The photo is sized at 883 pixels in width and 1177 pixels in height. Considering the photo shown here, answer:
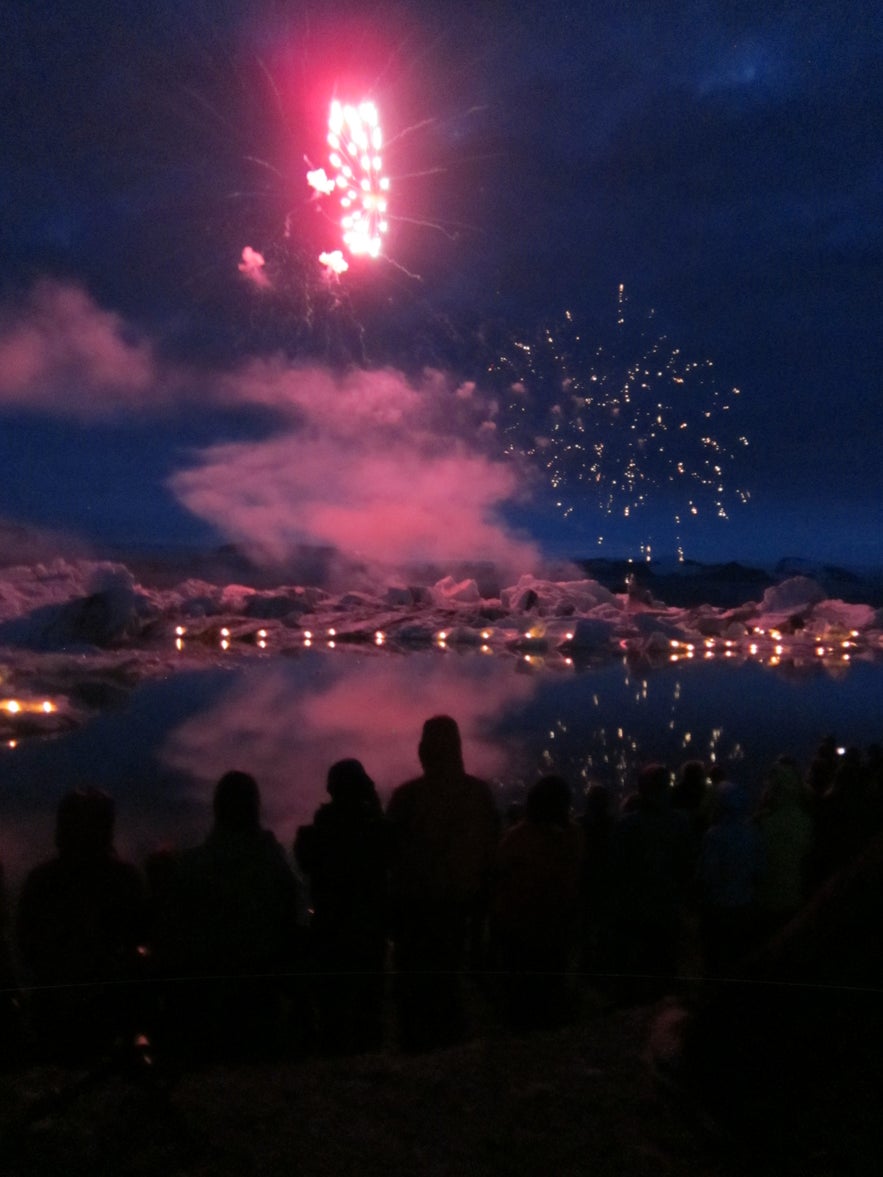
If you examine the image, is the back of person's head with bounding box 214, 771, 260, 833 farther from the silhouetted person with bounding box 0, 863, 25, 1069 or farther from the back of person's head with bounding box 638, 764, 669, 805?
the back of person's head with bounding box 638, 764, 669, 805

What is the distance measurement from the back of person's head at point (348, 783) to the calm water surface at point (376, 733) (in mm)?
434

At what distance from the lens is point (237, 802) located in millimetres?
3422

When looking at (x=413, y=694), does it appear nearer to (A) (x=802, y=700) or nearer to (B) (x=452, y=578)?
(A) (x=802, y=700)

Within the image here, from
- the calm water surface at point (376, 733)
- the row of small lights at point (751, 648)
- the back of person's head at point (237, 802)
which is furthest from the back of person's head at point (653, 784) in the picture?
the row of small lights at point (751, 648)

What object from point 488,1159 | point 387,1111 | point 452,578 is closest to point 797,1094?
point 488,1159

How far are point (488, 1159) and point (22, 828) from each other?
321 cm

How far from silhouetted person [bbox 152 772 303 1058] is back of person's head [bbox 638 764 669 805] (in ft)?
5.17

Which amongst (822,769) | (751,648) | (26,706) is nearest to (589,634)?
(751,648)

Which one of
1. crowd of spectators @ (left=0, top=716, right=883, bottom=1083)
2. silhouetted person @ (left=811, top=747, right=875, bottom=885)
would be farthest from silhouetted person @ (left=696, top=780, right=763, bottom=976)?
silhouetted person @ (left=811, top=747, right=875, bottom=885)

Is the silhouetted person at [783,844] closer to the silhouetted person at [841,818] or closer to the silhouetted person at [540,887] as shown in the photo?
the silhouetted person at [841,818]

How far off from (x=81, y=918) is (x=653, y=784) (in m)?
2.41

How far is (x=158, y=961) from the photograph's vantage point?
10.8 ft

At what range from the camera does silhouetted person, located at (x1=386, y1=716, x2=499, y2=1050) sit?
3.78 m

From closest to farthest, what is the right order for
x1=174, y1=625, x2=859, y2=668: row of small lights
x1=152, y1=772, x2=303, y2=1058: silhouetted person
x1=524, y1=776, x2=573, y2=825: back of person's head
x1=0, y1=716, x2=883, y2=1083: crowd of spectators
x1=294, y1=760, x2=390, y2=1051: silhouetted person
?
x1=0, y1=716, x2=883, y2=1083: crowd of spectators
x1=152, y1=772, x2=303, y2=1058: silhouetted person
x1=294, y1=760, x2=390, y2=1051: silhouetted person
x1=524, y1=776, x2=573, y2=825: back of person's head
x1=174, y1=625, x2=859, y2=668: row of small lights
